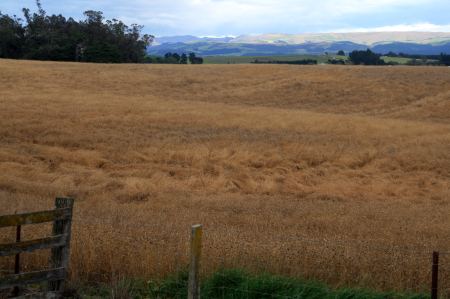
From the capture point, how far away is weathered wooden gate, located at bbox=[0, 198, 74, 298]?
6.74 meters

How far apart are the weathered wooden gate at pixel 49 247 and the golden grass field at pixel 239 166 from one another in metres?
0.90

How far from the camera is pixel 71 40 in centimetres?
8456

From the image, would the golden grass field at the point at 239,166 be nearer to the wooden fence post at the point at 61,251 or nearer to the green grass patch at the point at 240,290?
the green grass patch at the point at 240,290

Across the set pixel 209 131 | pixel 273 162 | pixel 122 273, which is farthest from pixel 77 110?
pixel 122 273

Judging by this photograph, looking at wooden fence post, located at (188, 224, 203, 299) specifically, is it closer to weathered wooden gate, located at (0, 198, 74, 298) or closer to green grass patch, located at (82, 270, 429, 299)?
green grass patch, located at (82, 270, 429, 299)

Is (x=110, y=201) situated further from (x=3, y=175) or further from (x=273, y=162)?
(x=273, y=162)

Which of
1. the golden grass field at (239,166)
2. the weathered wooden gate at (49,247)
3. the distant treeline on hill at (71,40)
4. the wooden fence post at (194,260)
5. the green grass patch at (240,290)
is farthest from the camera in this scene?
the distant treeline on hill at (71,40)

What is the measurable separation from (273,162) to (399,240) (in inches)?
553

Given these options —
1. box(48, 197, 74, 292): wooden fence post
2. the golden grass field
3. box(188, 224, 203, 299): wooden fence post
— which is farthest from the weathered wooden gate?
box(188, 224, 203, 299): wooden fence post

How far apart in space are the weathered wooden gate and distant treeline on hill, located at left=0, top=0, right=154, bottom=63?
7497cm

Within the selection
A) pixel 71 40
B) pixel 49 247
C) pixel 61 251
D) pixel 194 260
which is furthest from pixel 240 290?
pixel 71 40

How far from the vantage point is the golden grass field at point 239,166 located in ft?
28.6

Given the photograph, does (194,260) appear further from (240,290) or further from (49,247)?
(49,247)

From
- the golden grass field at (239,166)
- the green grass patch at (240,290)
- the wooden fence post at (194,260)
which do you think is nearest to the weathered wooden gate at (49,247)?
the green grass patch at (240,290)
